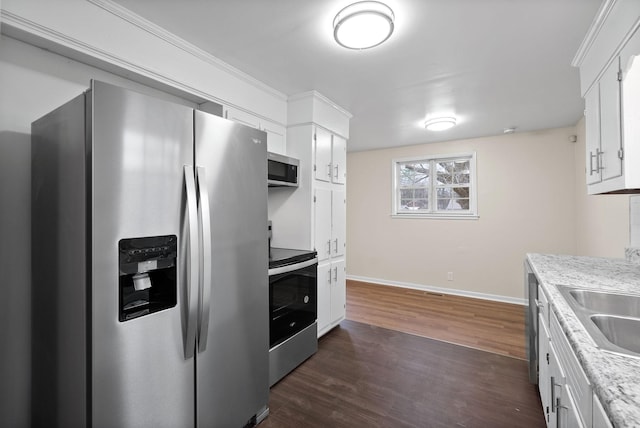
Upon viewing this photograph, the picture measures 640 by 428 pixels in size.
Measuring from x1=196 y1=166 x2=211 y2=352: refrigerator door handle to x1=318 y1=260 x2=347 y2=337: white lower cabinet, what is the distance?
1.58m

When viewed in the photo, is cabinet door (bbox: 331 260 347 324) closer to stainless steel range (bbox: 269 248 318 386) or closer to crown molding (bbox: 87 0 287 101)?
stainless steel range (bbox: 269 248 318 386)

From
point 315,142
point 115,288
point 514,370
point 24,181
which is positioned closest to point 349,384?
point 514,370

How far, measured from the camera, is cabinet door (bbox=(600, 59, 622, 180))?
Answer: 1453mm

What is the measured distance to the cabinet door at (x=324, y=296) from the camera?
2.82 m

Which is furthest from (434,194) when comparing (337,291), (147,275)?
(147,275)

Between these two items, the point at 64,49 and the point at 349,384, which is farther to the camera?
the point at 349,384

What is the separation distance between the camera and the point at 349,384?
214 centimetres

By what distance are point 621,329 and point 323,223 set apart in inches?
84.7

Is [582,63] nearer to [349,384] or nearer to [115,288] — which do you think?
[349,384]

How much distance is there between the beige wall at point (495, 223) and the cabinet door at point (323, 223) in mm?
2346

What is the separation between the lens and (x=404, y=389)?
6.86 feet

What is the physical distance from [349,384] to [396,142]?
369 centimetres

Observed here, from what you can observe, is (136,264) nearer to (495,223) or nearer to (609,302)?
(609,302)

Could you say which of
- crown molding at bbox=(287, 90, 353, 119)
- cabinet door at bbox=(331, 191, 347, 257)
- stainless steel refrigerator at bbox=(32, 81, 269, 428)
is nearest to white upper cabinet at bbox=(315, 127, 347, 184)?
cabinet door at bbox=(331, 191, 347, 257)
